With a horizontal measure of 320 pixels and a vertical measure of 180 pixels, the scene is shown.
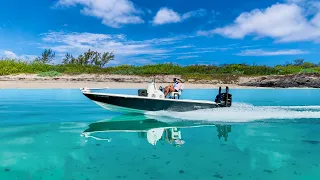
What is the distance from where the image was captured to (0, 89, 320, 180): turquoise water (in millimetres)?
6293

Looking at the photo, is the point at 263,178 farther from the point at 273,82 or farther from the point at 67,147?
the point at 273,82

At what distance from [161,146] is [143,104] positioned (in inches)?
205

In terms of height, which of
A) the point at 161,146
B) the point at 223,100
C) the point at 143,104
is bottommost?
the point at 161,146

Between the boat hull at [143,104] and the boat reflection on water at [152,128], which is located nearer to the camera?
the boat reflection on water at [152,128]

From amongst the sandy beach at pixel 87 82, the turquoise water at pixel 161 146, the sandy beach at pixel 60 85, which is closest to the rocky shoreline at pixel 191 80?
the sandy beach at pixel 87 82

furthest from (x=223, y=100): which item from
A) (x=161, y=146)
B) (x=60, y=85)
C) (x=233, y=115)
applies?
(x=60, y=85)

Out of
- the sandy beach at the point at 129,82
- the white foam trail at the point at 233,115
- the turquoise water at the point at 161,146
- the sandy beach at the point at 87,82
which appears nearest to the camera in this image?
the turquoise water at the point at 161,146

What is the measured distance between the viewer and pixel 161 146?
8258 mm

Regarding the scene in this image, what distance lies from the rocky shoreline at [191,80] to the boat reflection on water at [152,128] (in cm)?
1931


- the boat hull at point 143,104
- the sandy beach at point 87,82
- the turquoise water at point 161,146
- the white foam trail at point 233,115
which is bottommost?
the turquoise water at point 161,146

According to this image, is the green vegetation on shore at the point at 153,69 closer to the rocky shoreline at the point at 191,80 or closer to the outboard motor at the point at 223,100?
the rocky shoreline at the point at 191,80

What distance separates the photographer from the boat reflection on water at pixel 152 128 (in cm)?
930

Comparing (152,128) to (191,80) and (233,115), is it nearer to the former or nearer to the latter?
(233,115)

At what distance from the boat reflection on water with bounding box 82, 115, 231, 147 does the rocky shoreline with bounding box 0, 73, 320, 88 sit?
19306 mm
